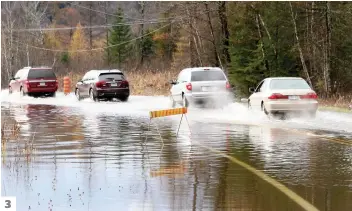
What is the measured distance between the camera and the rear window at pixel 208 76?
30.2m

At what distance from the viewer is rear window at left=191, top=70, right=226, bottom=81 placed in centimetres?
3020

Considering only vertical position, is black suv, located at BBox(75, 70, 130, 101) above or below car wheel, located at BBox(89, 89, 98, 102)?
above

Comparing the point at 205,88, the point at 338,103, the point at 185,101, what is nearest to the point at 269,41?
the point at 338,103

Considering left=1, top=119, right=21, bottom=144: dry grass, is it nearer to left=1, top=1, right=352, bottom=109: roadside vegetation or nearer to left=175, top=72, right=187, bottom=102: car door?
left=175, top=72, right=187, bottom=102: car door

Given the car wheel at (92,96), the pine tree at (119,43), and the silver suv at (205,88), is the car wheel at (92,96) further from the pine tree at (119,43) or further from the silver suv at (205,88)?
the pine tree at (119,43)

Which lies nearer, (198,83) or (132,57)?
(198,83)

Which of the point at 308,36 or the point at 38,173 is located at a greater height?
the point at 308,36

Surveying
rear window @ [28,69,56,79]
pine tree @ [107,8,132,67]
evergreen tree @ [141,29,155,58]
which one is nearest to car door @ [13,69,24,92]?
rear window @ [28,69,56,79]

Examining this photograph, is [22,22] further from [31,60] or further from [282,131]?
[282,131]

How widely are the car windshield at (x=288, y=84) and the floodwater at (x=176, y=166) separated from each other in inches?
89.2

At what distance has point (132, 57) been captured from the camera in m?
88.4

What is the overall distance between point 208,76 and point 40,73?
63.5 feet

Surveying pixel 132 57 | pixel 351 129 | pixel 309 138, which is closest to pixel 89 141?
pixel 309 138

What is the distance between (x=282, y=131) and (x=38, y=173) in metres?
9.58
